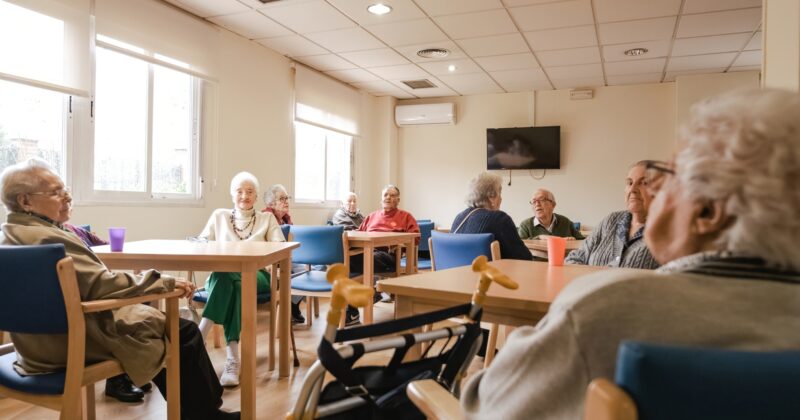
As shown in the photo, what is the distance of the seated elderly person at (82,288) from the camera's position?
1.47 meters

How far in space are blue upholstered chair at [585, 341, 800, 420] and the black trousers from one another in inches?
67.7

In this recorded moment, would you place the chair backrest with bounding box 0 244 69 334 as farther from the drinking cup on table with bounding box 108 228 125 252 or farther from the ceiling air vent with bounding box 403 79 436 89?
the ceiling air vent with bounding box 403 79 436 89

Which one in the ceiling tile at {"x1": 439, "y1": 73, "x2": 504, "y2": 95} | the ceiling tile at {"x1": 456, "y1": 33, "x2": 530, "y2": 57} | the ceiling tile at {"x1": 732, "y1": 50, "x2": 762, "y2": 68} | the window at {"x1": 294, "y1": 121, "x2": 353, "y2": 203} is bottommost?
A: the window at {"x1": 294, "y1": 121, "x2": 353, "y2": 203}

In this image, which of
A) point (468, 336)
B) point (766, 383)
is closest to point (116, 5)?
point (468, 336)

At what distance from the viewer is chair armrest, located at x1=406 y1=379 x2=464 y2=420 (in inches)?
32.9

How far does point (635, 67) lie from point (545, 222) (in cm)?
283

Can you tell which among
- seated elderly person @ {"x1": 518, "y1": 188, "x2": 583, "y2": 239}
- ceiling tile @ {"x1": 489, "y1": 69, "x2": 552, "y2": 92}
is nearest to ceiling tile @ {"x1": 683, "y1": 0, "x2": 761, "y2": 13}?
seated elderly person @ {"x1": 518, "y1": 188, "x2": 583, "y2": 239}

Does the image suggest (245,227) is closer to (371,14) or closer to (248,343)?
(248,343)

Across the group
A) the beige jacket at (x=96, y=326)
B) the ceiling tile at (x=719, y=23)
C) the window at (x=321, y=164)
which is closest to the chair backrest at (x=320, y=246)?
the beige jacket at (x=96, y=326)

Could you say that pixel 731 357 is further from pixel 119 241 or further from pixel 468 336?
pixel 119 241

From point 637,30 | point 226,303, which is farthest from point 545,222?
point 226,303

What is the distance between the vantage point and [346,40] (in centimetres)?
476

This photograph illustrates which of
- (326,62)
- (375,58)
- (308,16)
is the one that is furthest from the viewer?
(326,62)

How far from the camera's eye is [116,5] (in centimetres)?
353
